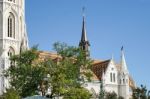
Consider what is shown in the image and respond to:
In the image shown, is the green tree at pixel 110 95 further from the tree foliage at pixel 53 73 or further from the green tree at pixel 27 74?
the green tree at pixel 27 74

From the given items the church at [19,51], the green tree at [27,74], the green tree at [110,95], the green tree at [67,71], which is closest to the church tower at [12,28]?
the church at [19,51]

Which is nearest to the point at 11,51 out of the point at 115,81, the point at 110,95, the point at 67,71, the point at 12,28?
Result: the point at 12,28

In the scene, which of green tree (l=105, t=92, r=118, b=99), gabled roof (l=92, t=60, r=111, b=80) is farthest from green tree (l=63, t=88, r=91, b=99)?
gabled roof (l=92, t=60, r=111, b=80)

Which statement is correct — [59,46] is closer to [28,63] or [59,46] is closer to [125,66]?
[28,63]

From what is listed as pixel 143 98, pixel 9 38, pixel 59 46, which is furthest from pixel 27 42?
pixel 59 46

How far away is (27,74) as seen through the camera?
79.2 meters

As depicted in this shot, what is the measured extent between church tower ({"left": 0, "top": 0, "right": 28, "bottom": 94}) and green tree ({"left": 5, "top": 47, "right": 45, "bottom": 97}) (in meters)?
24.1

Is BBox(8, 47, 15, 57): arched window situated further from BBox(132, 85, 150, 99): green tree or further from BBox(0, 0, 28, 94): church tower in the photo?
BBox(132, 85, 150, 99): green tree

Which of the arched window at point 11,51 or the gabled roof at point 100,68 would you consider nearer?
the arched window at point 11,51

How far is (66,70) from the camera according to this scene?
253 feet

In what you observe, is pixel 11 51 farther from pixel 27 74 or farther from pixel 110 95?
pixel 27 74

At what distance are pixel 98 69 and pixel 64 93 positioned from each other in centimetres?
4291

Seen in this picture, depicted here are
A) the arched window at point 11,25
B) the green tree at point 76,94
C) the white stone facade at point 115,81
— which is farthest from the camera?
the white stone facade at point 115,81

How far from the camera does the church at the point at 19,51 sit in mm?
106625
